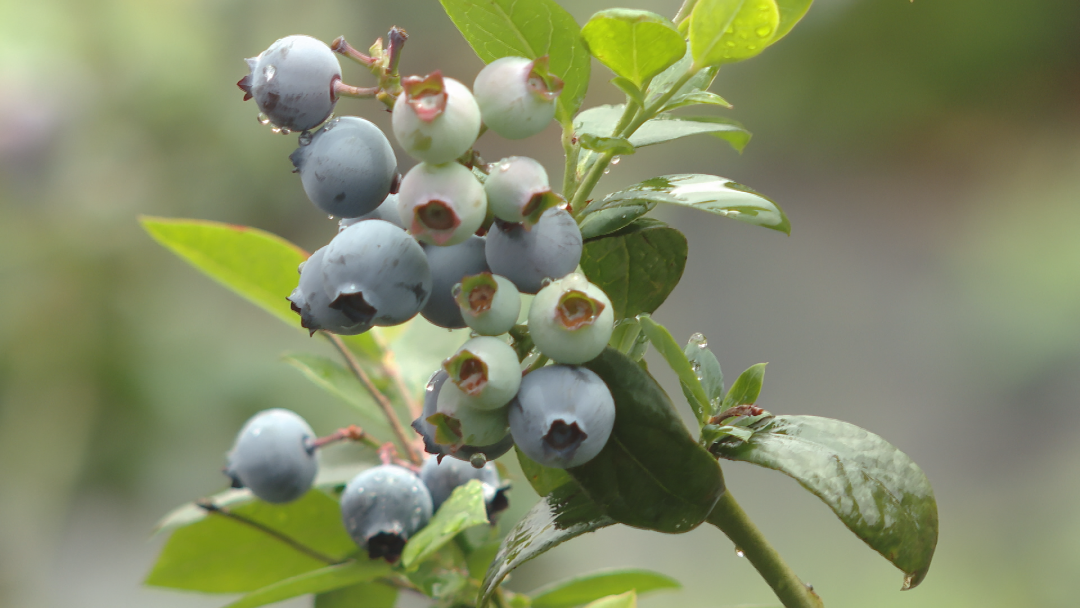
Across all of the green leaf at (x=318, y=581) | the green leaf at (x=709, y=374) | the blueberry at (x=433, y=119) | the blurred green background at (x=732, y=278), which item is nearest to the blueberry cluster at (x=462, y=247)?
the blueberry at (x=433, y=119)

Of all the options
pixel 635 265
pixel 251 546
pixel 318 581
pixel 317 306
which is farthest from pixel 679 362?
pixel 251 546

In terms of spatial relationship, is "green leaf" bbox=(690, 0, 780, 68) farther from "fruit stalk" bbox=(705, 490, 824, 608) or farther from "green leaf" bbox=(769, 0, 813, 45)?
"fruit stalk" bbox=(705, 490, 824, 608)

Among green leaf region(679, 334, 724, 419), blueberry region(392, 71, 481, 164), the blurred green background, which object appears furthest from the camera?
the blurred green background

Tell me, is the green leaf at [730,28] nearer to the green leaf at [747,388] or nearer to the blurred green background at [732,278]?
the green leaf at [747,388]

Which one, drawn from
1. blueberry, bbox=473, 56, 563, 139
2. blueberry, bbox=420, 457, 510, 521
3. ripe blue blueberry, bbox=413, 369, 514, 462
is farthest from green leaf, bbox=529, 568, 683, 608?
blueberry, bbox=473, 56, 563, 139

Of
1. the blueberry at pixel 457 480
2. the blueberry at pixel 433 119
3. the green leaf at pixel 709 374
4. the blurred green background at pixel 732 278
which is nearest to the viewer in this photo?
the blueberry at pixel 433 119

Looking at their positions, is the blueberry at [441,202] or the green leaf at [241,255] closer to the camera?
the blueberry at [441,202]
